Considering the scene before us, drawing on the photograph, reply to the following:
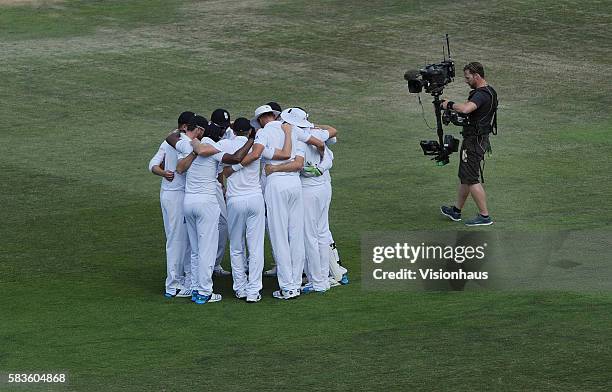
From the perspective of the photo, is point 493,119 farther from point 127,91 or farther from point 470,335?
point 127,91

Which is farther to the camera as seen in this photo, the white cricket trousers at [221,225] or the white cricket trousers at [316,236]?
the white cricket trousers at [221,225]

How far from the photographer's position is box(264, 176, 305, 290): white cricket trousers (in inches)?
583

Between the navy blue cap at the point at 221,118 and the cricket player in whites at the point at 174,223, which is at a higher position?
the navy blue cap at the point at 221,118

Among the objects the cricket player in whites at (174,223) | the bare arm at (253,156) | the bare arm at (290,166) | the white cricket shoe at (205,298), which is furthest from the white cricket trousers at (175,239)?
the bare arm at (290,166)

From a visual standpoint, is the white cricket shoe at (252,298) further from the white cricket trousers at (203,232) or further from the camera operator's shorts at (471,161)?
the camera operator's shorts at (471,161)

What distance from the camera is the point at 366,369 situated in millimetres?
12320

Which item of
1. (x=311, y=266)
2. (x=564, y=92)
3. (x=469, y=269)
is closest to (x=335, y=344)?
(x=311, y=266)

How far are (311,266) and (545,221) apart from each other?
404 centimetres

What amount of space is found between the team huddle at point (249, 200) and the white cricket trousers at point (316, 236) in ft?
0.04

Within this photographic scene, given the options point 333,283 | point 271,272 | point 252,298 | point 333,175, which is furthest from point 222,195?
point 333,175

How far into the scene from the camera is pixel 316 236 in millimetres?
15141

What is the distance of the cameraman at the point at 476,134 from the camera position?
17.5 m
